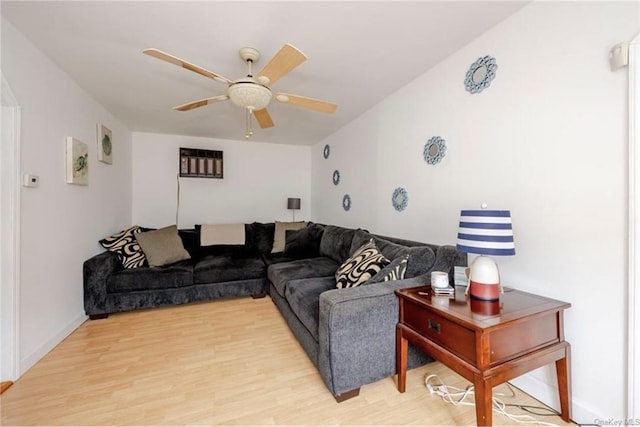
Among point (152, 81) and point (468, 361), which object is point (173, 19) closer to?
point (152, 81)

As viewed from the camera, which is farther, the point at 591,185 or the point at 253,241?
the point at 253,241

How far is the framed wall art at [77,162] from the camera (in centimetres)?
226

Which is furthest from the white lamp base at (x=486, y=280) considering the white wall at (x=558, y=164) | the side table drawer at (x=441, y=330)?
the white wall at (x=558, y=164)

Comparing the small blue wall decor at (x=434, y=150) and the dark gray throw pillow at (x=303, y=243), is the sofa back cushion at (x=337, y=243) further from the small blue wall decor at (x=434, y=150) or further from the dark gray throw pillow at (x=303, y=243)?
the small blue wall decor at (x=434, y=150)

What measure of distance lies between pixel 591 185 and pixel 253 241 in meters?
3.49

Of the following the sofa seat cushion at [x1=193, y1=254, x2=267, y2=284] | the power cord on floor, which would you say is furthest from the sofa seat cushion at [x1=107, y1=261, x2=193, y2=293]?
the power cord on floor

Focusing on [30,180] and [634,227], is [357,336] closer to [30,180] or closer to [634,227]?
[634,227]

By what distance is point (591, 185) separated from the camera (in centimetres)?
128

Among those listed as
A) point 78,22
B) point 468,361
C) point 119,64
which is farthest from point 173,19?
point 468,361

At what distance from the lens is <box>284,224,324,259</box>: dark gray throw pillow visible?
3.52 metres

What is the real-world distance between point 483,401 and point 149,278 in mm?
3035

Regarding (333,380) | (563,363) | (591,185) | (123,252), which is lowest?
(333,380)

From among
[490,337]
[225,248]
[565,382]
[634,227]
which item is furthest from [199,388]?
[634,227]

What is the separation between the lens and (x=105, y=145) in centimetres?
298
